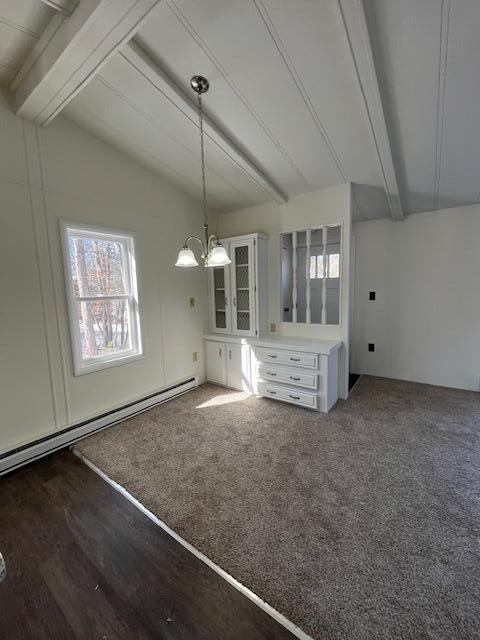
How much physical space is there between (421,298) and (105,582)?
424 cm

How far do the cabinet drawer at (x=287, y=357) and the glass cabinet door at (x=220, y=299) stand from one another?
704 millimetres

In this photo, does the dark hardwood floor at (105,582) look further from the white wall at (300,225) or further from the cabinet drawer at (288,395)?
the white wall at (300,225)

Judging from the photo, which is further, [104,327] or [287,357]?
[287,357]

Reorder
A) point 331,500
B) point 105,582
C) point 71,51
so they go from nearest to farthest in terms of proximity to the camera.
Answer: point 105,582 < point 71,51 < point 331,500

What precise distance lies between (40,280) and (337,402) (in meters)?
3.23

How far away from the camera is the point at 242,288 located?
3668 mm

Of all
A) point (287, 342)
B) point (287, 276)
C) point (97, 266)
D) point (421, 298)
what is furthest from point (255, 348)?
point (421, 298)

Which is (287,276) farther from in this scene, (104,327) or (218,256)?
(104,327)

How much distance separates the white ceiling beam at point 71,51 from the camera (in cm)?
140

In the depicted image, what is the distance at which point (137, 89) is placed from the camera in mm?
2051

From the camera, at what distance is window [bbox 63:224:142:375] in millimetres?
2609

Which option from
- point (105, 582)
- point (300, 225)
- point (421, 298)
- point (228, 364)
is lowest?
point (105, 582)

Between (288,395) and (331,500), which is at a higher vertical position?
(288,395)

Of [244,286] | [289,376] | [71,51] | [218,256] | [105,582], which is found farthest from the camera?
[244,286]
